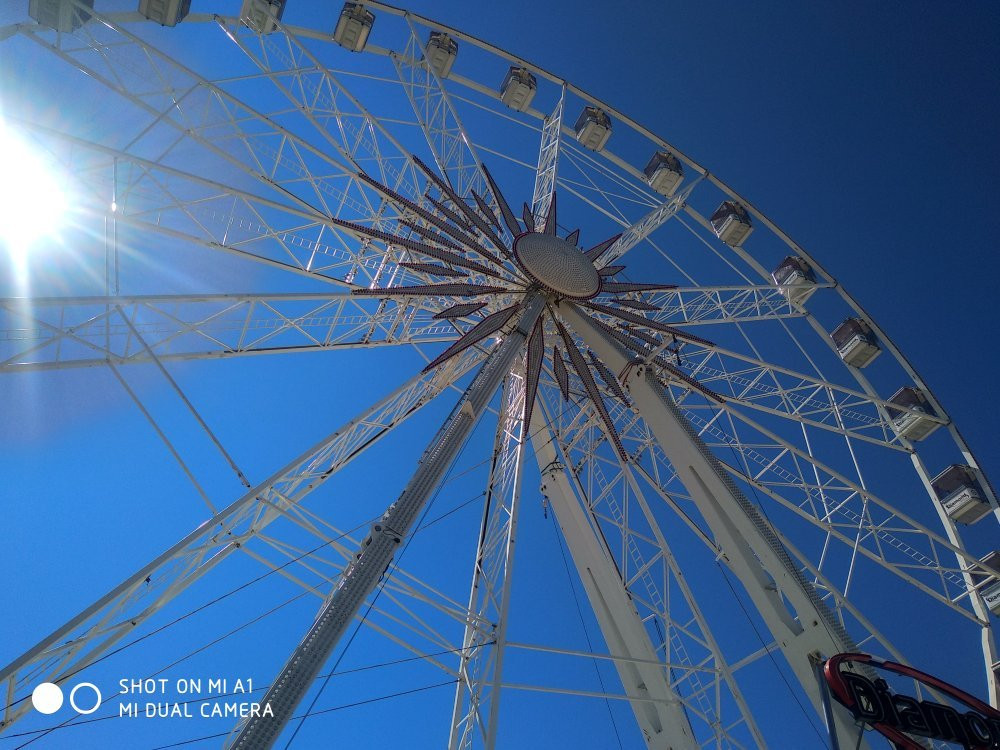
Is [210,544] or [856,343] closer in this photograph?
[210,544]

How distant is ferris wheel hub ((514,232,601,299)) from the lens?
13.1 meters

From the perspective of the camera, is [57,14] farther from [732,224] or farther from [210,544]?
[732,224]

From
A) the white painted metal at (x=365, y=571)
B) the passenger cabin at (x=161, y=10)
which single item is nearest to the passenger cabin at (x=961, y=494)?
the white painted metal at (x=365, y=571)

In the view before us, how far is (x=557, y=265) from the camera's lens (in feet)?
44.3

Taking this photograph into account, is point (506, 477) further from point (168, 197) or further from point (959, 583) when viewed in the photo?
point (959, 583)

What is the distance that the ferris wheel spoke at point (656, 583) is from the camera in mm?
10797

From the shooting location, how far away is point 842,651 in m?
8.68

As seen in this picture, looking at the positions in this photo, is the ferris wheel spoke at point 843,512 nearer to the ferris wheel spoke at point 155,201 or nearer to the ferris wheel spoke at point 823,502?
the ferris wheel spoke at point 823,502

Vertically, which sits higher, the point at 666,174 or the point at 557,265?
the point at 666,174

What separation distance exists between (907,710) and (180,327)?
11426 millimetres

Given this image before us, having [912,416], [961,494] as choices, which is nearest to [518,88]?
[912,416]

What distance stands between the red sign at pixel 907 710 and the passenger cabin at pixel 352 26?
54.2 feet

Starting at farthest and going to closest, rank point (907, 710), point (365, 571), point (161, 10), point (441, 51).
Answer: point (441, 51), point (161, 10), point (907, 710), point (365, 571)

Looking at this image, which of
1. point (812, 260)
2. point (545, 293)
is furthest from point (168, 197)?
point (812, 260)
